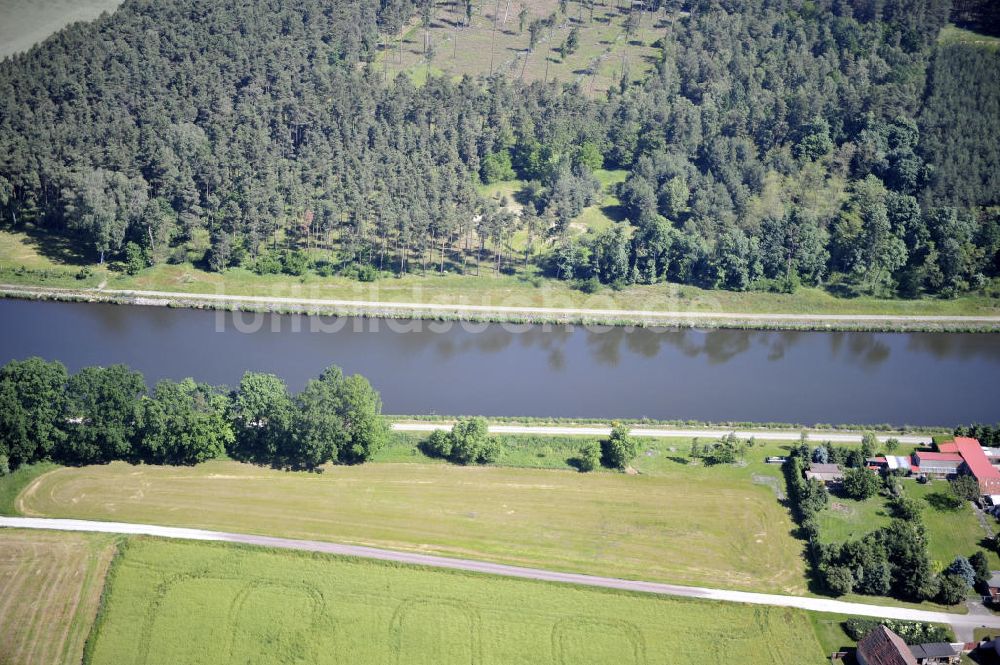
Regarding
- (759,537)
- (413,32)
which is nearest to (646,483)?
(759,537)

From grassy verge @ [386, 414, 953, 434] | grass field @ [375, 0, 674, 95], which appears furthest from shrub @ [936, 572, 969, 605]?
grass field @ [375, 0, 674, 95]

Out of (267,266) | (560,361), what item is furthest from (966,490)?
(267,266)

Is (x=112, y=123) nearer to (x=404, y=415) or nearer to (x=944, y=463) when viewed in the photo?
(x=404, y=415)

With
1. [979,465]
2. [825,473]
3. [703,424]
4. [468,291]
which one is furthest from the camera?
[468,291]

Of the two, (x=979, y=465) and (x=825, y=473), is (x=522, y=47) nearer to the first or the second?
(x=825, y=473)

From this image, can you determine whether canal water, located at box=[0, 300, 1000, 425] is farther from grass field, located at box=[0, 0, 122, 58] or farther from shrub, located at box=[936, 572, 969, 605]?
grass field, located at box=[0, 0, 122, 58]

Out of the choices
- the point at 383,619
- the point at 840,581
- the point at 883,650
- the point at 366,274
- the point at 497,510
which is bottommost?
the point at 383,619
